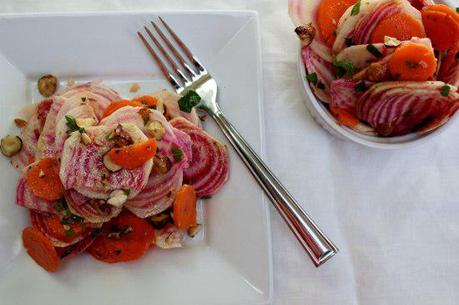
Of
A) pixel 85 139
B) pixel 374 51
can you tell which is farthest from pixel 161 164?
pixel 374 51

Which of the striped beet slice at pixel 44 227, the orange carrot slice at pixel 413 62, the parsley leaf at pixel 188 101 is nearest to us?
the orange carrot slice at pixel 413 62

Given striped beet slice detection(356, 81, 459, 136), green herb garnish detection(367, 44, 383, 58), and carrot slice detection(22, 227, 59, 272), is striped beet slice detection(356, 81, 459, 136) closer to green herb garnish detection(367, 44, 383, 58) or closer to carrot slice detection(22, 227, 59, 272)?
green herb garnish detection(367, 44, 383, 58)

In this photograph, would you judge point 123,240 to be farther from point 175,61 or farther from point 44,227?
point 175,61

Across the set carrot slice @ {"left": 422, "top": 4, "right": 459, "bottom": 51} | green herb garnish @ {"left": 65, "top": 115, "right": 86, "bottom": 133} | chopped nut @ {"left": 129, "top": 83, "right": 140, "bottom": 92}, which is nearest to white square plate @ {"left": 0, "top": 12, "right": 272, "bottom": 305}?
chopped nut @ {"left": 129, "top": 83, "right": 140, "bottom": 92}

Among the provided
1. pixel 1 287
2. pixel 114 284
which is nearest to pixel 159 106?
pixel 114 284

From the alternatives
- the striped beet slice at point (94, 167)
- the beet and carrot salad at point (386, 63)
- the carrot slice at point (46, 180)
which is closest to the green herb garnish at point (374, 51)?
the beet and carrot salad at point (386, 63)

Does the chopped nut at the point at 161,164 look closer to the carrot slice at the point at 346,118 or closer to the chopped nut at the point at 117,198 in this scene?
the chopped nut at the point at 117,198
